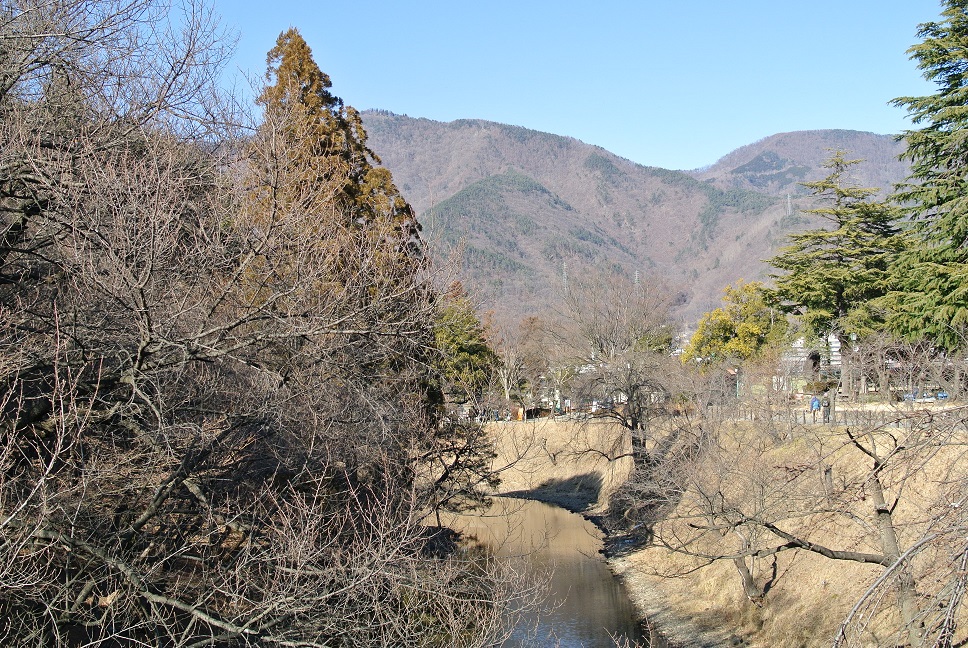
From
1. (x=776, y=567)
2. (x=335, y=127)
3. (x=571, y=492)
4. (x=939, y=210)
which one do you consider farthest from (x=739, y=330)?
(x=335, y=127)

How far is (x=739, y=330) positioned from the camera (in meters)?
41.7

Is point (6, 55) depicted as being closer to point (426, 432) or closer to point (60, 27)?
point (60, 27)

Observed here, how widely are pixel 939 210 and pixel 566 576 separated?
50.9 feet

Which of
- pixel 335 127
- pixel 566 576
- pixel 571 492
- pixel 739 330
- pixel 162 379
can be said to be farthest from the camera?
pixel 739 330

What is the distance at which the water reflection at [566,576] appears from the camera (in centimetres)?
1859

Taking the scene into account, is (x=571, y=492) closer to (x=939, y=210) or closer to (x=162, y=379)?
(x=939, y=210)

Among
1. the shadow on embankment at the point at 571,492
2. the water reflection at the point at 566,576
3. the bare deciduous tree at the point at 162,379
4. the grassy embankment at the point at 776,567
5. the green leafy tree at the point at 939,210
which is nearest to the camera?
the bare deciduous tree at the point at 162,379

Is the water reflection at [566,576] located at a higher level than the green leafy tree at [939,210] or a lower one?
lower

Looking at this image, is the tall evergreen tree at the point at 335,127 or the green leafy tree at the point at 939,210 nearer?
the tall evergreen tree at the point at 335,127

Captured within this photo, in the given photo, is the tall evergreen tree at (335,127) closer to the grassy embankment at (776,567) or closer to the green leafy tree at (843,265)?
the grassy embankment at (776,567)

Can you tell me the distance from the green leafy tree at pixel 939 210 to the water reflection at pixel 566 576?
1146 centimetres

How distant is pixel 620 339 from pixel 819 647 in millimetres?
25529

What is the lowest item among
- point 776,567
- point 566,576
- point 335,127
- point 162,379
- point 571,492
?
point 571,492

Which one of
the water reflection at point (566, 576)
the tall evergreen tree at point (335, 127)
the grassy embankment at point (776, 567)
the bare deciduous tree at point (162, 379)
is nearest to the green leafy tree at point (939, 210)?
the grassy embankment at point (776, 567)
